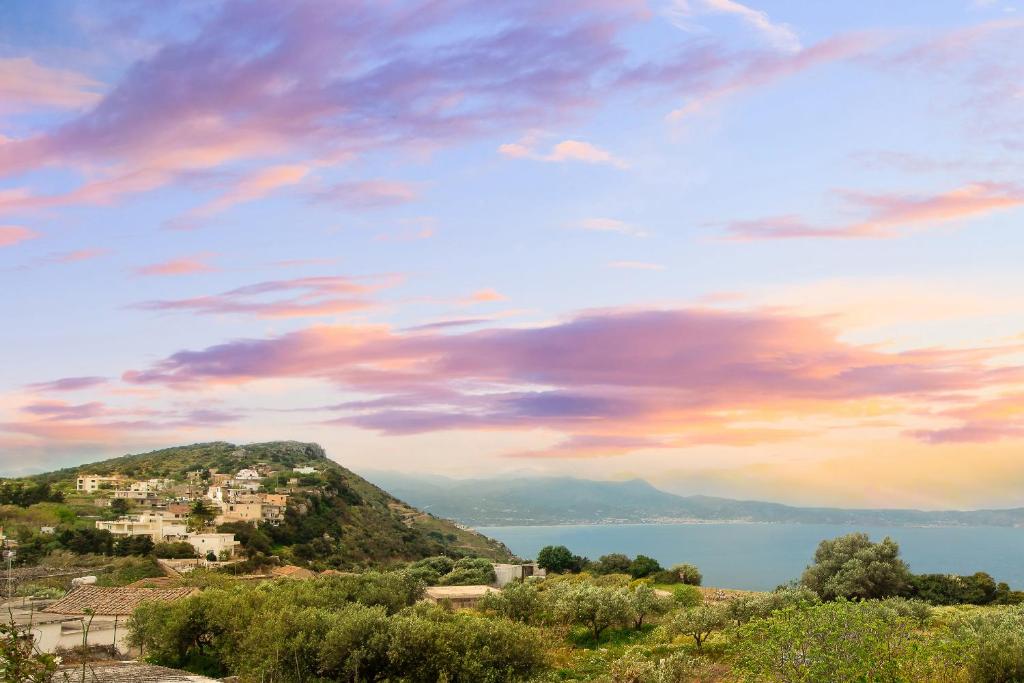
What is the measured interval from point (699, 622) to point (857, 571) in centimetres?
1461

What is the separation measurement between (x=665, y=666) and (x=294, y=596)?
15924 millimetres

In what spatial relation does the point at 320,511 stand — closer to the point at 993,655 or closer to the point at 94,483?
the point at 94,483

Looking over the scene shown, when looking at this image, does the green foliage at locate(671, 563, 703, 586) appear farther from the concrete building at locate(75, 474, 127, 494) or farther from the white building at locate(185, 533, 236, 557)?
the concrete building at locate(75, 474, 127, 494)

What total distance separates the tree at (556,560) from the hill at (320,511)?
73.0 ft

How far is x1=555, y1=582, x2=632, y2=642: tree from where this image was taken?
29.2 meters

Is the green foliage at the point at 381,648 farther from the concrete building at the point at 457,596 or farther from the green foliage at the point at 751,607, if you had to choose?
the concrete building at the point at 457,596

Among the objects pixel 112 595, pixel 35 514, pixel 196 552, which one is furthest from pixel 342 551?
pixel 112 595

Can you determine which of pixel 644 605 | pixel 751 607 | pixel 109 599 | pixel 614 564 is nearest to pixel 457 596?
pixel 644 605

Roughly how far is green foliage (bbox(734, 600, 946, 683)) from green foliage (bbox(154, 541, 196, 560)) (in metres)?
58.1

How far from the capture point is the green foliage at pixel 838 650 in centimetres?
1462

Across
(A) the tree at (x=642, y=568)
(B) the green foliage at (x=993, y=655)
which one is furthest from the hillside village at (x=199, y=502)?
(B) the green foliage at (x=993, y=655)

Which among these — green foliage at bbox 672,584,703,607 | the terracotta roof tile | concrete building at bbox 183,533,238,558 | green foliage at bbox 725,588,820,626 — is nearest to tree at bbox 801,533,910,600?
green foliage at bbox 672,584,703,607

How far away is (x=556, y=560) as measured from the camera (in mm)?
55156

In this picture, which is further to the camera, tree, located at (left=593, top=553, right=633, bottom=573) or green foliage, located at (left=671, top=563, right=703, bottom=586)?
tree, located at (left=593, top=553, right=633, bottom=573)
